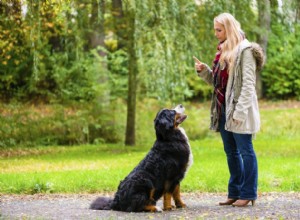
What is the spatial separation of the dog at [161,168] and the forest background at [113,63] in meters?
3.09

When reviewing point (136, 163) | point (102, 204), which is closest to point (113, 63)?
point (136, 163)

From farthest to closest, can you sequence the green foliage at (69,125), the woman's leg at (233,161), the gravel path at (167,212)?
the green foliage at (69,125) → the woman's leg at (233,161) → the gravel path at (167,212)

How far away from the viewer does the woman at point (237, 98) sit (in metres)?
8.04

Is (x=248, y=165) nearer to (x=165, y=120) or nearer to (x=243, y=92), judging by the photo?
(x=243, y=92)

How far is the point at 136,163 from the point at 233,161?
7060mm

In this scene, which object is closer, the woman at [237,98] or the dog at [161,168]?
the woman at [237,98]

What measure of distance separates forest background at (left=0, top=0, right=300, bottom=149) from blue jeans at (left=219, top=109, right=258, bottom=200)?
276 cm

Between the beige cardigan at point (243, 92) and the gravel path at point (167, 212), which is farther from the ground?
the beige cardigan at point (243, 92)

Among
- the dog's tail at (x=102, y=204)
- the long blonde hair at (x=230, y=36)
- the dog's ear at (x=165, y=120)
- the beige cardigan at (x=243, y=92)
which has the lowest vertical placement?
the dog's tail at (x=102, y=204)

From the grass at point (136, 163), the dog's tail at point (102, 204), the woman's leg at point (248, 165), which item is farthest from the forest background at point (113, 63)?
the dog's tail at point (102, 204)

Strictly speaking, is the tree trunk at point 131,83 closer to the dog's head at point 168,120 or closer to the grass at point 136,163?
the grass at point 136,163

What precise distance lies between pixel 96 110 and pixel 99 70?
4.57ft

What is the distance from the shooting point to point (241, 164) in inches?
340

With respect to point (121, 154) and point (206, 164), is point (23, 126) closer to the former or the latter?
point (121, 154)
